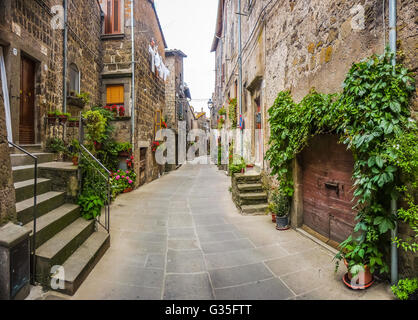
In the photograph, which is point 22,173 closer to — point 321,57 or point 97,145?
point 97,145

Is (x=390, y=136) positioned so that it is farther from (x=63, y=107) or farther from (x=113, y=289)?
(x=63, y=107)

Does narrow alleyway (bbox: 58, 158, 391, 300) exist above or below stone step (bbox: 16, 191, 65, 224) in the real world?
below

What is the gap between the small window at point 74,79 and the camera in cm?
642

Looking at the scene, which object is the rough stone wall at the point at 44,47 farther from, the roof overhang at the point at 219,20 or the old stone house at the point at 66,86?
the roof overhang at the point at 219,20

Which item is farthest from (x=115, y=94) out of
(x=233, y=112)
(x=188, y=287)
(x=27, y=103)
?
(x=188, y=287)

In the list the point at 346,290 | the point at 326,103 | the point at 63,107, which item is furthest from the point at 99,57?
the point at 346,290

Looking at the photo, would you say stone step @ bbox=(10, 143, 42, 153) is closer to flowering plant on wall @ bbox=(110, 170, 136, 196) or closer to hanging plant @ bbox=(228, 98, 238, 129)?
flowering plant on wall @ bbox=(110, 170, 136, 196)

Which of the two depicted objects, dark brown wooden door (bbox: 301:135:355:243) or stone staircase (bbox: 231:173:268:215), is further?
stone staircase (bbox: 231:173:268:215)

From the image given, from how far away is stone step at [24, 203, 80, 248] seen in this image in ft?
8.44

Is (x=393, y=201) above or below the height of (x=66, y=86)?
below

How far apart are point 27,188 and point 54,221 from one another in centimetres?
70

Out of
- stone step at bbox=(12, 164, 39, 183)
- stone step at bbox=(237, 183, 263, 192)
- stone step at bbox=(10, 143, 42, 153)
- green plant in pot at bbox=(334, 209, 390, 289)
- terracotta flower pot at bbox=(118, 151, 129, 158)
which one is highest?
stone step at bbox=(10, 143, 42, 153)

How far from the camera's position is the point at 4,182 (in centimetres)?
218

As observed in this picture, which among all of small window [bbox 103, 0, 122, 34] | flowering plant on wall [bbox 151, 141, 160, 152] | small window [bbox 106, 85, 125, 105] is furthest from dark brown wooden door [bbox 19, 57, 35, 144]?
flowering plant on wall [bbox 151, 141, 160, 152]
